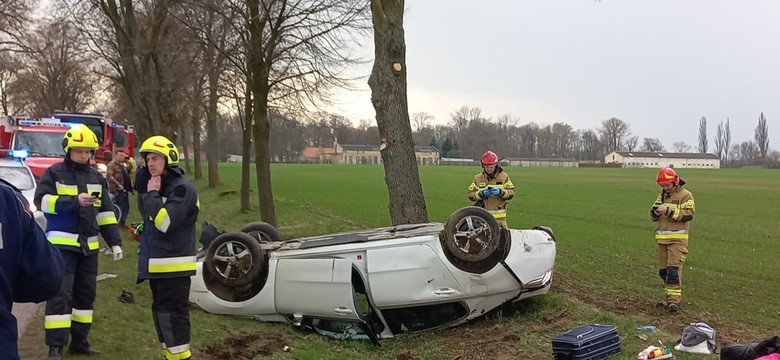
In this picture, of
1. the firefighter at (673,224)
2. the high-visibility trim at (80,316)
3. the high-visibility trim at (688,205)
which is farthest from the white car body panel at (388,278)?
the high-visibility trim at (688,205)

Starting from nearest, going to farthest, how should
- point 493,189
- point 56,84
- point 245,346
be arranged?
point 245,346 < point 493,189 < point 56,84

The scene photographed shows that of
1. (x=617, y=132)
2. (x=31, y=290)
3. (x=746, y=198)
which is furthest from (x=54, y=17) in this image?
(x=617, y=132)

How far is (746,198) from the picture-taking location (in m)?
31.9

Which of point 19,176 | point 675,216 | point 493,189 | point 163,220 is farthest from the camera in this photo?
point 19,176

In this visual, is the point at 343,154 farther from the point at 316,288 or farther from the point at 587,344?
the point at 587,344

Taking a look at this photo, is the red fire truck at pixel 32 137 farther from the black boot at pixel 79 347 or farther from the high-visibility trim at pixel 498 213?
the black boot at pixel 79 347

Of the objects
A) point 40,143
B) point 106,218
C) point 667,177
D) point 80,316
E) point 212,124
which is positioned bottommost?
point 80,316

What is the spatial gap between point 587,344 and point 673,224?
3.17 metres

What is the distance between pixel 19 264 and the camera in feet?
6.84

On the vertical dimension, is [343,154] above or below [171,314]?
above

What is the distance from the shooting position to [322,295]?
21.2ft

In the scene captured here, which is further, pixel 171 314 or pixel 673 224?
pixel 673 224

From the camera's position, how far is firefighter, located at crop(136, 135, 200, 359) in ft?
15.4

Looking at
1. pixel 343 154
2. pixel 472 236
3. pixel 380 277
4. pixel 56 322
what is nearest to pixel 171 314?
pixel 56 322
